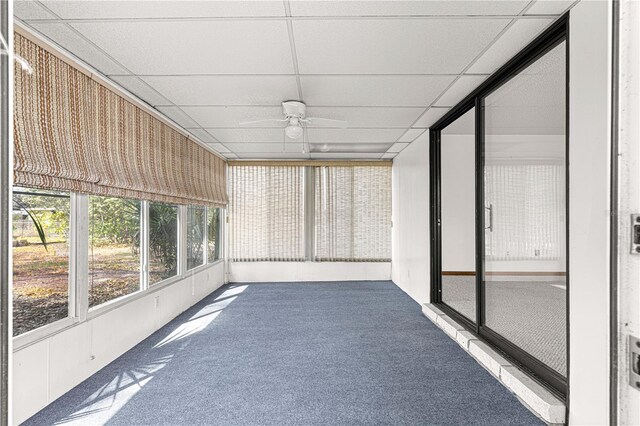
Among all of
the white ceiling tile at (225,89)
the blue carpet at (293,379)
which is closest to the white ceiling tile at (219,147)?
the white ceiling tile at (225,89)

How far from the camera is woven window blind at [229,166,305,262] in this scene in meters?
7.30

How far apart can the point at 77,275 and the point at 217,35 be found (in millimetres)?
2169

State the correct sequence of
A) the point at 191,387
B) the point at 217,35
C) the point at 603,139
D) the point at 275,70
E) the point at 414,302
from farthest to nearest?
1. the point at 414,302
2. the point at 275,70
3. the point at 191,387
4. the point at 217,35
5. the point at 603,139

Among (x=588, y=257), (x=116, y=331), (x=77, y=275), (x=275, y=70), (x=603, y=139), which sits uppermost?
(x=275, y=70)

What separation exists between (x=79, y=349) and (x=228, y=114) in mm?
2662

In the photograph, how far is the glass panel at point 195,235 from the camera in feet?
18.4

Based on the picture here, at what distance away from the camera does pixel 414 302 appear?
5.42m

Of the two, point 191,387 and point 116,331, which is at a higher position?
point 116,331

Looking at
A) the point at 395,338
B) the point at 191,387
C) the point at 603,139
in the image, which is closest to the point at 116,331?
the point at 191,387

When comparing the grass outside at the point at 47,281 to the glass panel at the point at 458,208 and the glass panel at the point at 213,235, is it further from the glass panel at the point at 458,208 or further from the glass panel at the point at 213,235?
the glass panel at the point at 458,208

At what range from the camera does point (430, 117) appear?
441cm

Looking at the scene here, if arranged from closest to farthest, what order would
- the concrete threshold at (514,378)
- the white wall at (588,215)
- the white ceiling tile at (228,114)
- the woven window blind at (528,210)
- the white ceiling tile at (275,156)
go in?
the white wall at (588,215)
the concrete threshold at (514,378)
the white ceiling tile at (228,114)
the woven window blind at (528,210)
the white ceiling tile at (275,156)

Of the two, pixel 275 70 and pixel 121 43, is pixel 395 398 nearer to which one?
pixel 275 70

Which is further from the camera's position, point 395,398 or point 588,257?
point 395,398
